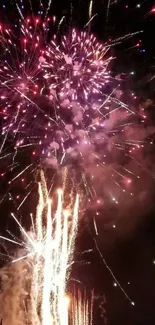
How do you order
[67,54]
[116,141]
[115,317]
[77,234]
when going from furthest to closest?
[115,317], [77,234], [116,141], [67,54]

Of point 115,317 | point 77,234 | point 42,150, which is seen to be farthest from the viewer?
point 115,317

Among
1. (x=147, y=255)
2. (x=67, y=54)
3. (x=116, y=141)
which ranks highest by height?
(x=67, y=54)

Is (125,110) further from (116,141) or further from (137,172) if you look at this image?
(137,172)

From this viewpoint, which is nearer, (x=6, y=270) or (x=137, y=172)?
(x=137, y=172)

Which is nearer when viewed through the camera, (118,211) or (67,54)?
(67,54)

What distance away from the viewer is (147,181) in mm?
9461

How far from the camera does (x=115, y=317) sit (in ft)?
38.9

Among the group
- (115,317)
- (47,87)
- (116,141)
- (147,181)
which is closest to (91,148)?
(116,141)

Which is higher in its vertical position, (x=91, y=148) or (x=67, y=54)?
(x=67, y=54)

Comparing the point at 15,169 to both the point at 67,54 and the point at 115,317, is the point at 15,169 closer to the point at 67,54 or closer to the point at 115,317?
the point at 67,54

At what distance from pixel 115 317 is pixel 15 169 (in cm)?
605

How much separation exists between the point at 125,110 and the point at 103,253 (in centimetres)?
471

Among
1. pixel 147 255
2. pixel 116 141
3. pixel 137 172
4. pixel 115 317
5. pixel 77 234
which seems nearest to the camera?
pixel 116 141

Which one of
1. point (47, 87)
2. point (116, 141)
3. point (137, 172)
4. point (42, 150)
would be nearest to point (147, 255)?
point (137, 172)
